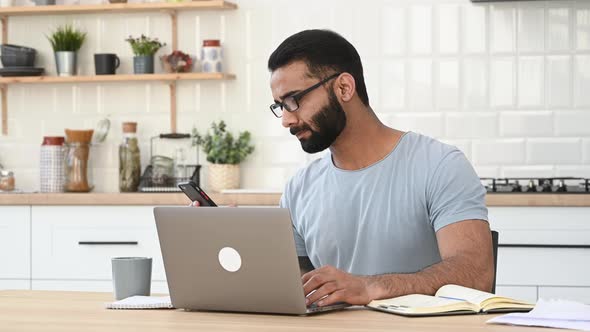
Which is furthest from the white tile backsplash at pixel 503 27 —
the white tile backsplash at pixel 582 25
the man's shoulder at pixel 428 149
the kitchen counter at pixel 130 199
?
the man's shoulder at pixel 428 149

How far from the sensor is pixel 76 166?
15.3ft

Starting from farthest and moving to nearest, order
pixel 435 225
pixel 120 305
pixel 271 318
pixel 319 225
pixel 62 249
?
pixel 62 249 < pixel 319 225 < pixel 435 225 < pixel 120 305 < pixel 271 318

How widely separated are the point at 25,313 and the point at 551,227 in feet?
7.94

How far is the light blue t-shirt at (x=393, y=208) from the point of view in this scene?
2.39 m

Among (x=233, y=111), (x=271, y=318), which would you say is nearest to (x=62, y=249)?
(x=233, y=111)

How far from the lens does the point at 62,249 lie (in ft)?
13.8

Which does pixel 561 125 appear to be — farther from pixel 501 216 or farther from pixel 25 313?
pixel 25 313

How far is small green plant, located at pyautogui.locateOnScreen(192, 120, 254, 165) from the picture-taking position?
15.0ft

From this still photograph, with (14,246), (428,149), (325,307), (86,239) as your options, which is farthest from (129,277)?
(14,246)

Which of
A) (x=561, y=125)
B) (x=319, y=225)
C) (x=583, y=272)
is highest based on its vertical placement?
(x=561, y=125)

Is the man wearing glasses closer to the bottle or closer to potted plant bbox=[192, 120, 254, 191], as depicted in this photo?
potted plant bbox=[192, 120, 254, 191]

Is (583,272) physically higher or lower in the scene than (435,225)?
lower

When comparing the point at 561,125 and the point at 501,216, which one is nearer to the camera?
the point at 501,216

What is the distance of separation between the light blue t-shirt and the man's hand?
0.49m
